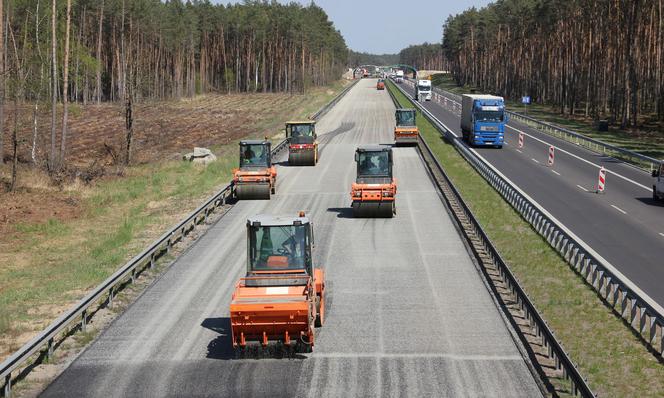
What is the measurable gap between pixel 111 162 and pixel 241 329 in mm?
38743

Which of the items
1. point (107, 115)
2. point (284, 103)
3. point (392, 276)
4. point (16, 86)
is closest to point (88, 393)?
point (392, 276)

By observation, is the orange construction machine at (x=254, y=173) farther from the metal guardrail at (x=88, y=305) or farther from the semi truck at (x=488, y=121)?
the semi truck at (x=488, y=121)

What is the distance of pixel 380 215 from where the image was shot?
99.1 feet

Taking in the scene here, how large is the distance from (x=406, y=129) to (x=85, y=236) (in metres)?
30.5

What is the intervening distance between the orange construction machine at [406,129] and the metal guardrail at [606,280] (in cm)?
2280

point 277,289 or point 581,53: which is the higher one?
point 581,53

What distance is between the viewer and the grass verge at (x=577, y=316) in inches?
571

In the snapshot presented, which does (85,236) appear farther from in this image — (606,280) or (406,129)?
(406,129)

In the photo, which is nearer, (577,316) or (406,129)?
(577,316)

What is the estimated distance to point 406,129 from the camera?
181 ft

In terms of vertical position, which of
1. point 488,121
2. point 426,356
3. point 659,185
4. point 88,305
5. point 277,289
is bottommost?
point 426,356

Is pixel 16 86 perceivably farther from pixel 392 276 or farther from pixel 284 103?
pixel 284 103

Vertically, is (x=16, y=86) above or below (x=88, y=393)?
above

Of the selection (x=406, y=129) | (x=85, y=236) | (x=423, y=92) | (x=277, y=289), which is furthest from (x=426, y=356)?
(x=423, y=92)
